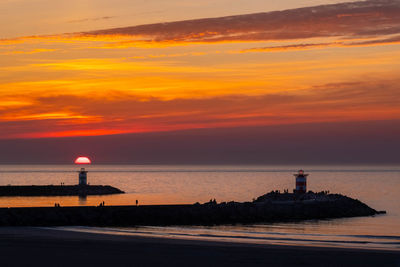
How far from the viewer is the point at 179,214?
4428 cm

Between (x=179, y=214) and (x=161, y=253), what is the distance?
18012 mm

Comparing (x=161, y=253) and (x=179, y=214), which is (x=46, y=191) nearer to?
(x=179, y=214)

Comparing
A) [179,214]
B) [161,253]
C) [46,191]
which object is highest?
[46,191]

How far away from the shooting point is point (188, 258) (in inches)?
984

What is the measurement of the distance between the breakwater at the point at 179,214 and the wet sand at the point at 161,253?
8993 millimetres

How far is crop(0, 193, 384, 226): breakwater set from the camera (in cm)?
4069

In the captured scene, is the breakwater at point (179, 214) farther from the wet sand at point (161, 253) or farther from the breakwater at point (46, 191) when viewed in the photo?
the breakwater at point (46, 191)

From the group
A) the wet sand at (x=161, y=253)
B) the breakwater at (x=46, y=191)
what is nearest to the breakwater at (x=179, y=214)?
the wet sand at (x=161, y=253)

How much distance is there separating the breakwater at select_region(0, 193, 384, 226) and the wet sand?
8993 mm

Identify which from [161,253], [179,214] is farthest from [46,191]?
[161,253]

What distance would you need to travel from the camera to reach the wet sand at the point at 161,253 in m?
23.8

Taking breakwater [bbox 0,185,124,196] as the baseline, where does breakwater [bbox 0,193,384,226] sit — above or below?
below

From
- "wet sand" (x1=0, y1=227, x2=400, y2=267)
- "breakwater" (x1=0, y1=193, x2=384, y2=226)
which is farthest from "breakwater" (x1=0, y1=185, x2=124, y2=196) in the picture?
"wet sand" (x1=0, y1=227, x2=400, y2=267)

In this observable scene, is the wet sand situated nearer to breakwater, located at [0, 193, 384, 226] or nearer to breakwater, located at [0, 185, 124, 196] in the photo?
breakwater, located at [0, 193, 384, 226]
